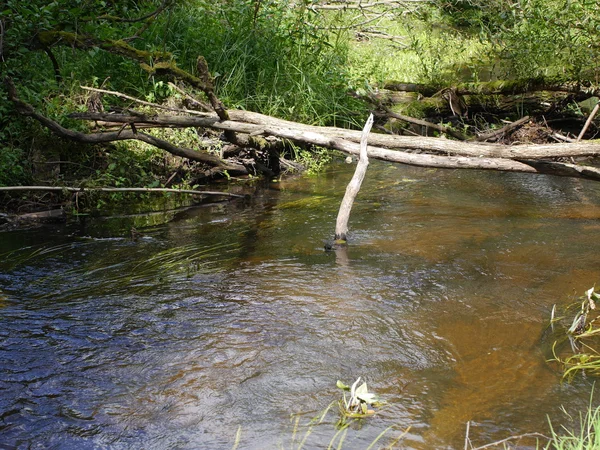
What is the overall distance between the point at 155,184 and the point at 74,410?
13.4 feet

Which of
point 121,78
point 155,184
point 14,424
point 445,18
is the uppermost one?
point 445,18

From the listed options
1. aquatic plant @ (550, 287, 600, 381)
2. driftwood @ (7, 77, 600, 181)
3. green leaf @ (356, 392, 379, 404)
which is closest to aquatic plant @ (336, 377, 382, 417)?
green leaf @ (356, 392, 379, 404)

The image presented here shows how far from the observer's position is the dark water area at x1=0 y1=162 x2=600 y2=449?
2758 mm

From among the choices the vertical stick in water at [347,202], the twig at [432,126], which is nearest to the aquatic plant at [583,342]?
the vertical stick in water at [347,202]

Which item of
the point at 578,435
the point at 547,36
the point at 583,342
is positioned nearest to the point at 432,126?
the point at 547,36

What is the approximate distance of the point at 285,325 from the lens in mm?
3676

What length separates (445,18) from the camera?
1301 cm

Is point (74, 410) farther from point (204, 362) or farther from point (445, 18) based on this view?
point (445, 18)

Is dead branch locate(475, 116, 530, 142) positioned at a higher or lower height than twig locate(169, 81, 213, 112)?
lower

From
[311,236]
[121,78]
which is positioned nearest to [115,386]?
[311,236]

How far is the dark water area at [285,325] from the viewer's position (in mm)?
2758

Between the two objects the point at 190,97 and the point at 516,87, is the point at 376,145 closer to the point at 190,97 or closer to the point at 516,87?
the point at 190,97

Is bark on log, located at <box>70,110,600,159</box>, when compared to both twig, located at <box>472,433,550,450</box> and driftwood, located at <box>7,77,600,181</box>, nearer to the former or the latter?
driftwood, located at <box>7,77,600,181</box>

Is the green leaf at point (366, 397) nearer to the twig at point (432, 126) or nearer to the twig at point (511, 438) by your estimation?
the twig at point (511, 438)
